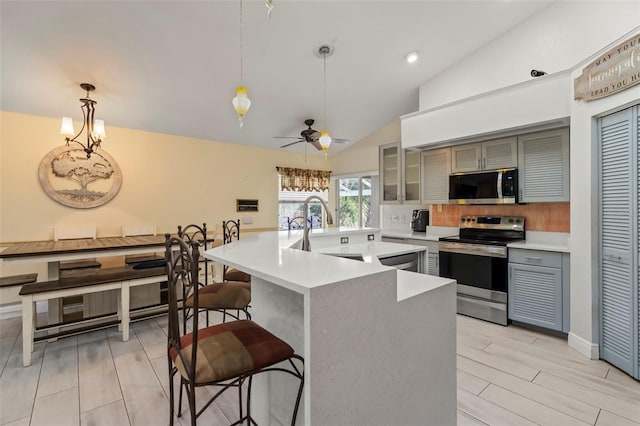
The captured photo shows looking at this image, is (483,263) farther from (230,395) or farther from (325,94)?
(325,94)

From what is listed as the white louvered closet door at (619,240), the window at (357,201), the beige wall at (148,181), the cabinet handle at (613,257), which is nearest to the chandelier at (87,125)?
the beige wall at (148,181)

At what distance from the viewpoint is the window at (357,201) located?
5840 millimetres

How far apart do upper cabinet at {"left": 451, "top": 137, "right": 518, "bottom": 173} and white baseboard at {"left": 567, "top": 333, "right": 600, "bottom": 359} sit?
5.85 ft

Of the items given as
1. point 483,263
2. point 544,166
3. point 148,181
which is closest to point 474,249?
point 483,263

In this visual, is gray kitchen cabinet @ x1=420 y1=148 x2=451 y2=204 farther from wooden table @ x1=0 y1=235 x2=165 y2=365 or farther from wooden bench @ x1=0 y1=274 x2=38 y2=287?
wooden bench @ x1=0 y1=274 x2=38 y2=287

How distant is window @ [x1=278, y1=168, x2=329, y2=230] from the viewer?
19.4ft

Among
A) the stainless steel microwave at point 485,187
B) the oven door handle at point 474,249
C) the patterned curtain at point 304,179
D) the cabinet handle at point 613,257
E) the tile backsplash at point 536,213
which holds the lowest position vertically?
the oven door handle at point 474,249

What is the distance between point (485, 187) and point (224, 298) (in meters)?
3.12

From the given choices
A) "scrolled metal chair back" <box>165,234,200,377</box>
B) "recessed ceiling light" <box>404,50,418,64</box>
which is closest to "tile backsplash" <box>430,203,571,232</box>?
"recessed ceiling light" <box>404,50,418,64</box>

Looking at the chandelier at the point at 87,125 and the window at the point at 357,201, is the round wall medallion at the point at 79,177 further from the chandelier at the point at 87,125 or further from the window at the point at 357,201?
the window at the point at 357,201

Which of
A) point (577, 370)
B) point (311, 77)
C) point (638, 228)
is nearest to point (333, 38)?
point (311, 77)

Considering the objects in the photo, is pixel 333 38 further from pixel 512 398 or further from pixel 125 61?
pixel 512 398

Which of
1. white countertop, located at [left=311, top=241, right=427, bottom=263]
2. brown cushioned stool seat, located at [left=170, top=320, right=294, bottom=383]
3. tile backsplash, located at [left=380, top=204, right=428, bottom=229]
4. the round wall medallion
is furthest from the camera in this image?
tile backsplash, located at [left=380, top=204, right=428, bottom=229]

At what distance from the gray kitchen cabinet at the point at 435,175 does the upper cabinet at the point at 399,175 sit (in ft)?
0.59
